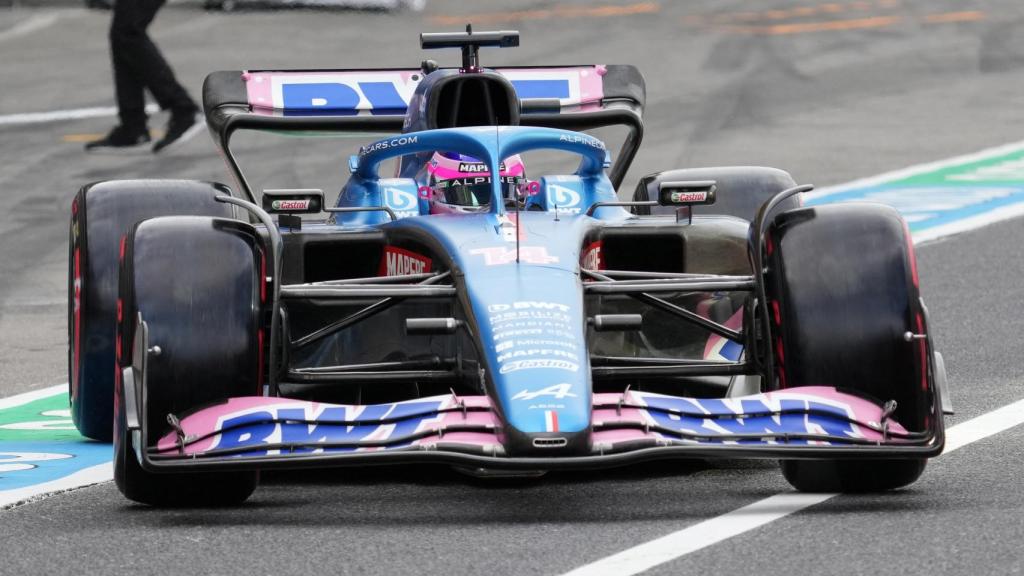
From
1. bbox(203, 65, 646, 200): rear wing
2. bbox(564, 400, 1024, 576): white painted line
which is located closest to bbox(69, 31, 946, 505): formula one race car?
bbox(564, 400, 1024, 576): white painted line

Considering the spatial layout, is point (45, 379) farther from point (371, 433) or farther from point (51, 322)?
point (371, 433)

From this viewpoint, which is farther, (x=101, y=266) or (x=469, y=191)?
(x=469, y=191)

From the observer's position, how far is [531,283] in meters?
6.92

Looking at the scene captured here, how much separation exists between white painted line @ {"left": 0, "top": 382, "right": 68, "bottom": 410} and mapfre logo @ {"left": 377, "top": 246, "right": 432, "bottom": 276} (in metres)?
2.36

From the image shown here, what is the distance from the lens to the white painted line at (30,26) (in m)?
24.6

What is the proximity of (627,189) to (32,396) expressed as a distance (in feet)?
23.7

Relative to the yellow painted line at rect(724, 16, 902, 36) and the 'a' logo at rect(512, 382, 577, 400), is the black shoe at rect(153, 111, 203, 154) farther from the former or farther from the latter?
the 'a' logo at rect(512, 382, 577, 400)

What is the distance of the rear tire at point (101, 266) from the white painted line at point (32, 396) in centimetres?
116

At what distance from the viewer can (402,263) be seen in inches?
310

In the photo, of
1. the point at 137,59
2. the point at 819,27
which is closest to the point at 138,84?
the point at 137,59

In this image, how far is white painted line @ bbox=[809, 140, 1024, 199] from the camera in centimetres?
1609

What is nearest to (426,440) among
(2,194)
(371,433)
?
(371,433)

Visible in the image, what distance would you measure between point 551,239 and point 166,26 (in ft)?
59.3

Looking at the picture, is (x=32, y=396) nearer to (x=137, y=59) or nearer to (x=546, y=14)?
(x=137, y=59)
